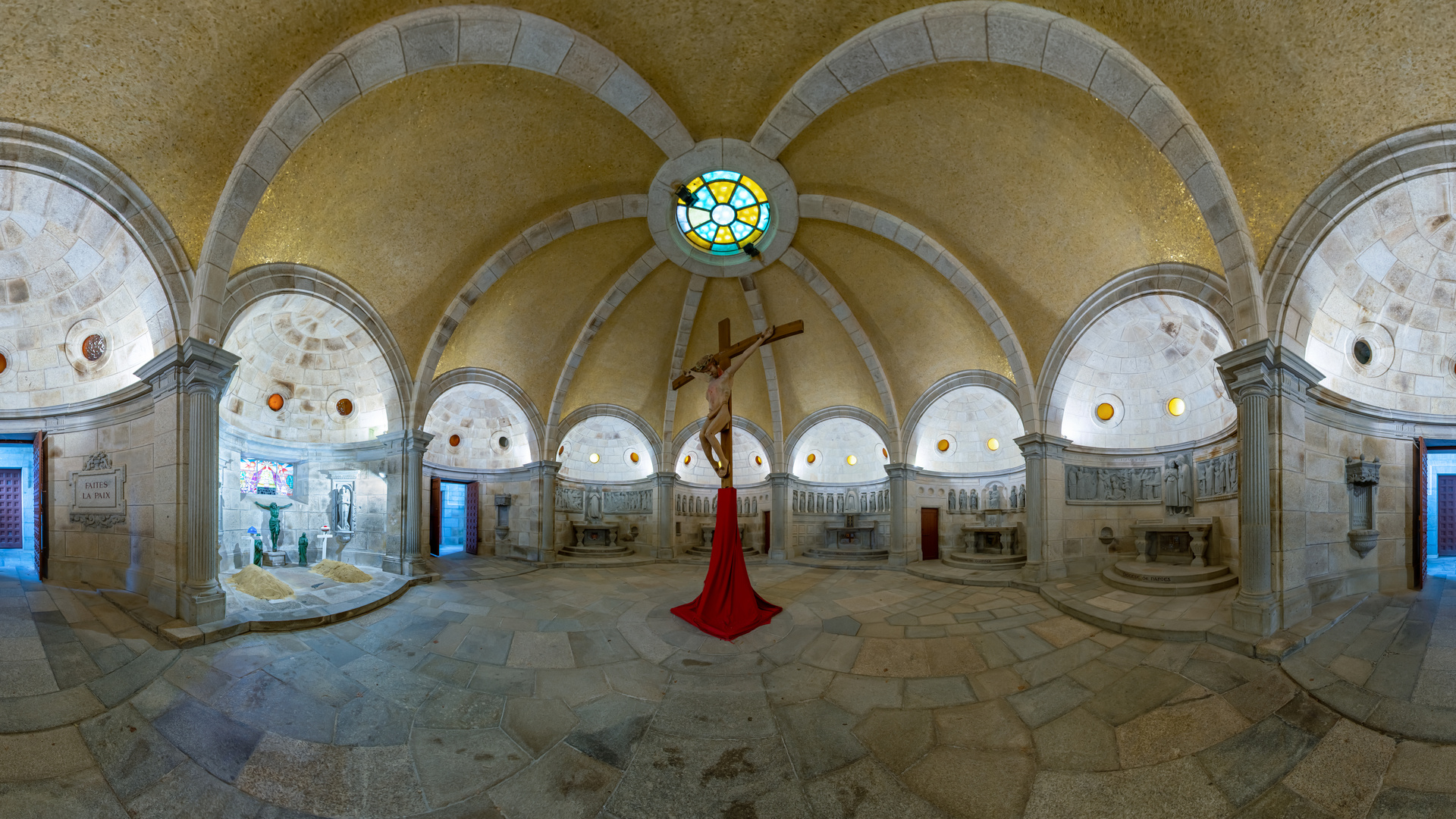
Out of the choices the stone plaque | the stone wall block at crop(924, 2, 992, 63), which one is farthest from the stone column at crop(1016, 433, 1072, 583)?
the stone plaque

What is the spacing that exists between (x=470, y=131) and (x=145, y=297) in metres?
4.50

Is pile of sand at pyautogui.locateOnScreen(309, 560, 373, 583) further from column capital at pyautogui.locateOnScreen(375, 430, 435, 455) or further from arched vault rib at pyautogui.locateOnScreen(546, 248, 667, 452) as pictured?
arched vault rib at pyautogui.locateOnScreen(546, 248, 667, 452)

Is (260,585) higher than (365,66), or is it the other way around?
(365,66)

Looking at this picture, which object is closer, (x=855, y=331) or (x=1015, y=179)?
(x=1015, y=179)

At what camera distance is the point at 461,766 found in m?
4.39

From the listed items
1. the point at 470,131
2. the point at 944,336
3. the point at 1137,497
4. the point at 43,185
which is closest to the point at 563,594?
the point at 470,131

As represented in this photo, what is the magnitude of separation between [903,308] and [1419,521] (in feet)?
27.5

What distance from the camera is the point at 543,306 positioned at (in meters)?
13.3

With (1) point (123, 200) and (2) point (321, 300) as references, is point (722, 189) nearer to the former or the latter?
(2) point (321, 300)

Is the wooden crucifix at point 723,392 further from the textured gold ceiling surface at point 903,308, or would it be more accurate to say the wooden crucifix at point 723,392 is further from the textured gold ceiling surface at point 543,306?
the textured gold ceiling surface at point 543,306

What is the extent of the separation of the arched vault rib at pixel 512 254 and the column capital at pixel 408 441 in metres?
0.37

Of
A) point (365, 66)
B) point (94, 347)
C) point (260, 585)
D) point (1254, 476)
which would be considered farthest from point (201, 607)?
point (1254, 476)

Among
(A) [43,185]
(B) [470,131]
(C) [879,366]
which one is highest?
(B) [470,131]

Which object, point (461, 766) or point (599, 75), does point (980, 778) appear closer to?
point (461, 766)
